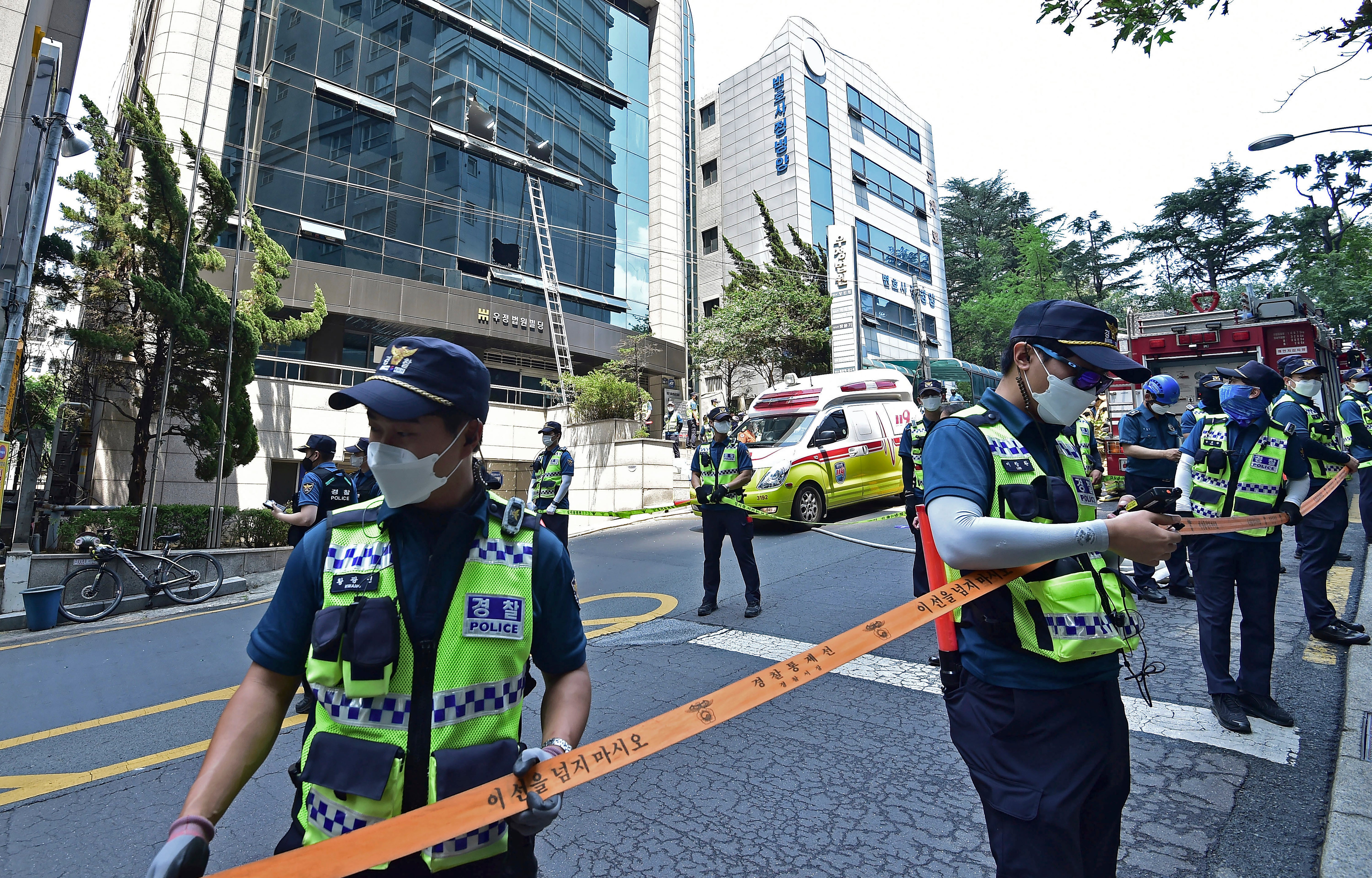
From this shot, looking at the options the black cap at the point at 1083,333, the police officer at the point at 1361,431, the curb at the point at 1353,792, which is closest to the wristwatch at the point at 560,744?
the black cap at the point at 1083,333

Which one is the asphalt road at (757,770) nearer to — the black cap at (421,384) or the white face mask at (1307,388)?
the white face mask at (1307,388)

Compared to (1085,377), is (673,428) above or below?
above

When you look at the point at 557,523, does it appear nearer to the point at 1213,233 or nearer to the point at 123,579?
the point at 123,579

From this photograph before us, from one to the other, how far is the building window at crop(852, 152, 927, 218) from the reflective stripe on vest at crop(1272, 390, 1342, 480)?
123 ft

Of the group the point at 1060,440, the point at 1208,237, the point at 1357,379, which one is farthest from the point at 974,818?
the point at 1208,237

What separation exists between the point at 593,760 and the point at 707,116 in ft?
153

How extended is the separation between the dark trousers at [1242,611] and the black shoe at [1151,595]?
279 cm

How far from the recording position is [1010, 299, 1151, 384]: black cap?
1.97 metres

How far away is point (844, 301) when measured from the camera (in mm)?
28359

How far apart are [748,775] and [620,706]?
1113 millimetres

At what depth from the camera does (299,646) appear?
1517 millimetres

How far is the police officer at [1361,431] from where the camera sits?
23.9 ft

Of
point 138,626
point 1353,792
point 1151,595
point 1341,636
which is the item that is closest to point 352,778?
point 1353,792

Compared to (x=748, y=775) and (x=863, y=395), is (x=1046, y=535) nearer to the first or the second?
(x=748, y=775)
